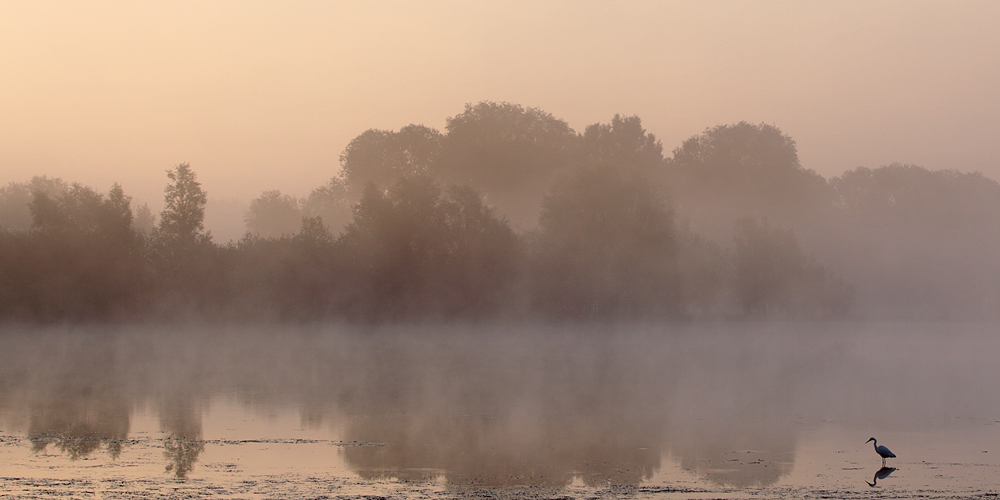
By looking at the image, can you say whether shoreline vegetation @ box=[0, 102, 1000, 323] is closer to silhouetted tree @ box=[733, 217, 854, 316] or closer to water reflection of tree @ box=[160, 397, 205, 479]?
silhouetted tree @ box=[733, 217, 854, 316]

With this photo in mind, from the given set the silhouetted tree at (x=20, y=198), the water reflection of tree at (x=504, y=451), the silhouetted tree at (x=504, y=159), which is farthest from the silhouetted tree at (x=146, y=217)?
the water reflection of tree at (x=504, y=451)

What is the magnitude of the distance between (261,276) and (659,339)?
2812 cm

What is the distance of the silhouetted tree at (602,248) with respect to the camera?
69.8 meters

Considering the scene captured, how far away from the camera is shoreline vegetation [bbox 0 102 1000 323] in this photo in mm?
63500

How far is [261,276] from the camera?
6481cm

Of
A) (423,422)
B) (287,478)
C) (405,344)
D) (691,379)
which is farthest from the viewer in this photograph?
(405,344)

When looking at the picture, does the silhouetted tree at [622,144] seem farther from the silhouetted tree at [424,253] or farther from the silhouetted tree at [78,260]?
the silhouetted tree at [78,260]

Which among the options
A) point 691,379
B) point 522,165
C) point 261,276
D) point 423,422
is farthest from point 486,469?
point 522,165

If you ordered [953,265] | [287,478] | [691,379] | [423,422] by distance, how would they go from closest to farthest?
[287,478] < [423,422] < [691,379] < [953,265]

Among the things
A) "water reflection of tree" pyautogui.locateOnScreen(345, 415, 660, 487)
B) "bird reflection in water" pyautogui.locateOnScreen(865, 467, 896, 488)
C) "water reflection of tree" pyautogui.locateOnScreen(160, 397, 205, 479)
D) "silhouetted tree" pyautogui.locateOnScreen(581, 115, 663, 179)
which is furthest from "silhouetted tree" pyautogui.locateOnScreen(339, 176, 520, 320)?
"bird reflection in water" pyautogui.locateOnScreen(865, 467, 896, 488)

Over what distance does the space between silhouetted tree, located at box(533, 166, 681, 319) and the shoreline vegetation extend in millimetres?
123

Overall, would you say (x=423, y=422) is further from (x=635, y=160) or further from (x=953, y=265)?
(x=953, y=265)

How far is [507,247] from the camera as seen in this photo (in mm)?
68875

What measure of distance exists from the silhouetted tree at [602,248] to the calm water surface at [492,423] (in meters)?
26.8
